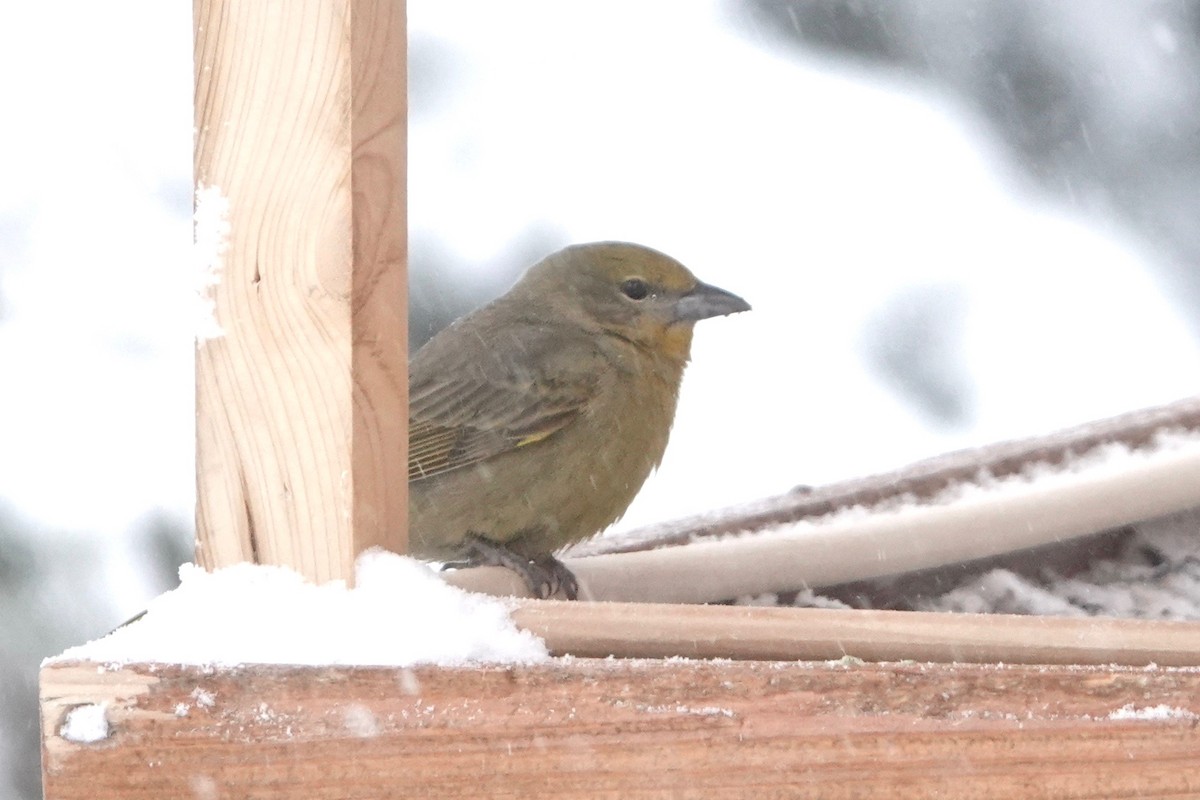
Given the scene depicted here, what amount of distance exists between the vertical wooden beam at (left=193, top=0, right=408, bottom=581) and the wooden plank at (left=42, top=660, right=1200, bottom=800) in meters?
0.26

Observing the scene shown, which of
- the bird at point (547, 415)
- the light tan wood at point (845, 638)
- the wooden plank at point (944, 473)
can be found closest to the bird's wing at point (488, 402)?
the bird at point (547, 415)

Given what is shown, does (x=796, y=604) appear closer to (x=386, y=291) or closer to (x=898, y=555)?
(x=898, y=555)

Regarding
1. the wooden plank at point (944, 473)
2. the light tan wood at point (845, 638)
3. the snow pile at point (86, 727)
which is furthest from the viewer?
the wooden plank at point (944, 473)

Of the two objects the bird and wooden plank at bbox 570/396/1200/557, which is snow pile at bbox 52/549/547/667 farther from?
wooden plank at bbox 570/396/1200/557

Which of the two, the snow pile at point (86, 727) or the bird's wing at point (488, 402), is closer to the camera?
the snow pile at point (86, 727)

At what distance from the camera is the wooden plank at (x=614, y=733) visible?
1907 millimetres

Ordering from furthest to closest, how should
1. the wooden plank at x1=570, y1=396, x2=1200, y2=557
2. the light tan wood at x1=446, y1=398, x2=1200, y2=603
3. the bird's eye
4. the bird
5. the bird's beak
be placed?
the bird's eye, the bird's beak, the bird, the wooden plank at x1=570, y1=396, x2=1200, y2=557, the light tan wood at x1=446, y1=398, x2=1200, y2=603

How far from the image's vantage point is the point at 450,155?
6062 millimetres

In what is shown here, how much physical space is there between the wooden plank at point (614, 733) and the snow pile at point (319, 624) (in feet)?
0.12

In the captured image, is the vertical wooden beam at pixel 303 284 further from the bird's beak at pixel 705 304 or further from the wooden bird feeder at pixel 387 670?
the bird's beak at pixel 705 304

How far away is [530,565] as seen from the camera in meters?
3.48

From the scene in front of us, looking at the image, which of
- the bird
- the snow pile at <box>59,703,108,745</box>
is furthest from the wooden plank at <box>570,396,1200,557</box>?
the snow pile at <box>59,703,108,745</box>

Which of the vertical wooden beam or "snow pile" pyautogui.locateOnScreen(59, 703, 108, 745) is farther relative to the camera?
the vertical wooden beam

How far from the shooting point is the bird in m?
3.77
